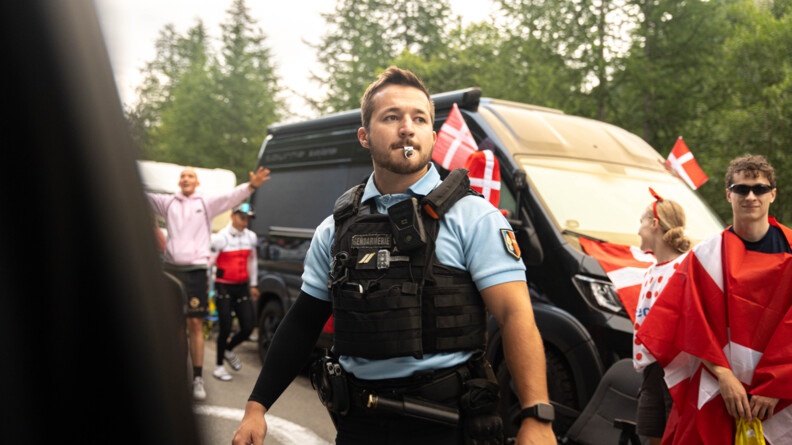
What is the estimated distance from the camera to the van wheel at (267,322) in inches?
301

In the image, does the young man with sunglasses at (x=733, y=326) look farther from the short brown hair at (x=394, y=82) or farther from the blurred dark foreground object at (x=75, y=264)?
the blurred dark foreground object at (x=75, y=264)

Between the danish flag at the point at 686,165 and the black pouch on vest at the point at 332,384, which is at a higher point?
the danish flag at the point at 686,165

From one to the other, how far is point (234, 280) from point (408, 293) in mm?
5700

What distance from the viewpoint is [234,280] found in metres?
7.47

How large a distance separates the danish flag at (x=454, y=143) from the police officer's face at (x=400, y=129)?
2897 millimetres

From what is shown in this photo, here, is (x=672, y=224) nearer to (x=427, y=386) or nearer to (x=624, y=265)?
(x=624, y=265)

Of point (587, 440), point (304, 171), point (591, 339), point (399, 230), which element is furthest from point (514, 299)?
point (304, 171)

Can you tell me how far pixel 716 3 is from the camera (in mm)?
15992

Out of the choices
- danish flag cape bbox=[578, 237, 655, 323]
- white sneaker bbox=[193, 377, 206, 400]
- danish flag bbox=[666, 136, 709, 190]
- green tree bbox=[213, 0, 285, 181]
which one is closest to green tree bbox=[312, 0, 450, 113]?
green tree bbox=[213, 0, 285, 181]

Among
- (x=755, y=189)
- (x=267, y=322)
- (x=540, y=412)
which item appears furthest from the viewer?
(x=267, y=322)

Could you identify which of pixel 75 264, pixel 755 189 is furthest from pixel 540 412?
pixel 755 189

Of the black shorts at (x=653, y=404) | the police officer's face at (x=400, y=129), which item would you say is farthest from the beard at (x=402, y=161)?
the black shorts at (x=653, y=404)

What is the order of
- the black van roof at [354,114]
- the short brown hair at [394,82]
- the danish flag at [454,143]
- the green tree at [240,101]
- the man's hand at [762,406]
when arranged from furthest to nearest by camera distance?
the green tree at [240,101] < the black van roof at [354,114] < the danish flag at [454,143] < the man's hand at [762,406] < the short brown hair at [394,82]

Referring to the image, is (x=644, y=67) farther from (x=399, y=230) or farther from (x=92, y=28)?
(x=92, y=28)
